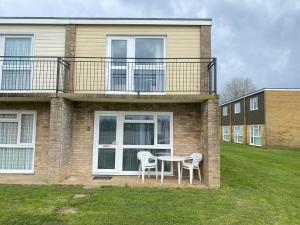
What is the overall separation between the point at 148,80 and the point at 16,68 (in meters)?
4.69

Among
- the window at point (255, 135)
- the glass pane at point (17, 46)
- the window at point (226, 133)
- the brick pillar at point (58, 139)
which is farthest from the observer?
the window at point (226, 133)

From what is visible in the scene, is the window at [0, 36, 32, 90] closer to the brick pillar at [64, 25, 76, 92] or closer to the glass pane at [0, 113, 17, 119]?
the glass pane at [0, 113, 17, 119]

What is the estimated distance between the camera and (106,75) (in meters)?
10.1

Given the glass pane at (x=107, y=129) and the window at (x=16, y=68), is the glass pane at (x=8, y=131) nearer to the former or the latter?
the window at (x=16, y=68)

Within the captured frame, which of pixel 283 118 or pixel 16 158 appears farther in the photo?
pixel 283 118

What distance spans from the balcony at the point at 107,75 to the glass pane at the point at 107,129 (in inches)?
37.4

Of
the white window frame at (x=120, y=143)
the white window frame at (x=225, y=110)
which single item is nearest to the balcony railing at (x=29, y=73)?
the white window frame at (x=120, y=143)

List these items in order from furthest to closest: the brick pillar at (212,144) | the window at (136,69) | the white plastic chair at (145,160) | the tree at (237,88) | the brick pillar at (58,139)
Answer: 1. the tree at (237,88)
2. the window at (136,69)
3. the white plastic chair at (145,160)
4. the brick pillar at (58,139)
5. the brick pillar at (212,144)

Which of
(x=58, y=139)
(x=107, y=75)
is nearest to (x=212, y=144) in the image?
(x=107, y=75)

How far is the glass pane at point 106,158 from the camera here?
397 inches

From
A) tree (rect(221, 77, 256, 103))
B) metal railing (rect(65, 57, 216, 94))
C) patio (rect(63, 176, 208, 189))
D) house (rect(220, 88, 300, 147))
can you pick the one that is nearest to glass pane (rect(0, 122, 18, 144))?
metal railing (rect(65, 57, 216, 94))

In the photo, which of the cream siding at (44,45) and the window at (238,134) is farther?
the window at (238,134)

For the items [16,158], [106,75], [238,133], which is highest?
[106,75]

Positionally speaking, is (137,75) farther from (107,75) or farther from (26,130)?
(26,130)
